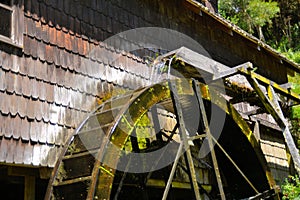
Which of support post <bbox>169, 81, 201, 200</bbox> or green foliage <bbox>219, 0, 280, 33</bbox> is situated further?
green foliage <bbox>219, 0, 280, 33</bbox>

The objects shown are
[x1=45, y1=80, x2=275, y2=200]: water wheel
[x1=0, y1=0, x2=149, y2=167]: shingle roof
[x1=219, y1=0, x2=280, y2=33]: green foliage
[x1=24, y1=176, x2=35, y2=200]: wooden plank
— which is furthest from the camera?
[x1=219, y1=0, x2=280, y2=33]: green foliage

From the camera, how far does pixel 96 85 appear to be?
6359mm

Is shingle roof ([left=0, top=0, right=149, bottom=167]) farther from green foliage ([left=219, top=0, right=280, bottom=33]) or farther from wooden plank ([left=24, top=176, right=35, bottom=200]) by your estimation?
green foliage ([left=219, top=0, right=280, bottom=33])

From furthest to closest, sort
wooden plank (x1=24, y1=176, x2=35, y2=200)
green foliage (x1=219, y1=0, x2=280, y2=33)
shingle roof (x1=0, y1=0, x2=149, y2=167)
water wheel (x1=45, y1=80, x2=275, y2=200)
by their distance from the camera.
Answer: green foliage (x1=219, y1=0, x2=280, y2=33) → wooden plank (x1=24, y1=176, x2=35, y2=200) → shingle roof (x1=0, y1=0, x2=149, y2=167) → water wheel (x1=45, y1=80, x2=275, y2=200)

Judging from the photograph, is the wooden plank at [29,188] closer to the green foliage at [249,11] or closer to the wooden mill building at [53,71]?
the wooden mill building at [53,71]

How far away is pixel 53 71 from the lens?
5.73 meters

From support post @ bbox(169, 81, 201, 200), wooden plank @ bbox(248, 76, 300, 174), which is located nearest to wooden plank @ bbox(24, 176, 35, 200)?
support post @ bbox(169, 81, 201, 200)

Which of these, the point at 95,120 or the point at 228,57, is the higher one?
the point at 228,57

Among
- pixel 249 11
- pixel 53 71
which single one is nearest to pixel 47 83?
pixel 53 71

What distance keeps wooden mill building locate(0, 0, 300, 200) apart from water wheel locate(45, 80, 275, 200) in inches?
16.8

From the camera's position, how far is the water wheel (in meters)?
4.80

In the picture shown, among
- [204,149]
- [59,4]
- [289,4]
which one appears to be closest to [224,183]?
[204,149]

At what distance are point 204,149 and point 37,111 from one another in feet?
13.3

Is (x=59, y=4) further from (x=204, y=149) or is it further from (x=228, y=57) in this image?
(x=228, y=57)
